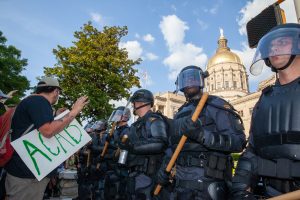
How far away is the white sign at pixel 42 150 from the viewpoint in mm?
3096

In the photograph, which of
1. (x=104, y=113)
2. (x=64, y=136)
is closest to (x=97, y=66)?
(x=104, y=113)

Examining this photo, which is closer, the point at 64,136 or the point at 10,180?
the point at 10,180

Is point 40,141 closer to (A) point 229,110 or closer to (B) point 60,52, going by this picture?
(A) point 229,110

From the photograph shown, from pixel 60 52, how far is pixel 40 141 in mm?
17233

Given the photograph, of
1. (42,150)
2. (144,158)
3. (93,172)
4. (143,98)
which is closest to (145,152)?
(144,158)

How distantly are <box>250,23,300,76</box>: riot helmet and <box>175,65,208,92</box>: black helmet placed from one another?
49.3 inches

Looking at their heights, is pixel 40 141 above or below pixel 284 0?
below

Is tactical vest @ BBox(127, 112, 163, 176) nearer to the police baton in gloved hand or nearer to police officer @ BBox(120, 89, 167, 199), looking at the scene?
police officer @ BBox(120, 89, 167, 199)

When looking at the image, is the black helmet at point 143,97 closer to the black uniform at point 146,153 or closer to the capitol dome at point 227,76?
the black uniform at point 146,153

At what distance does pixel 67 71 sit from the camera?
18.5 m

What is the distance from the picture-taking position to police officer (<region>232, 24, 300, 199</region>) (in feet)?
6.64

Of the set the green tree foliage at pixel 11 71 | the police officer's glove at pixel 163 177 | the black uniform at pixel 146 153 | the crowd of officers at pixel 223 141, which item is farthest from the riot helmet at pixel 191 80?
the green tree foliage at pixel 11 71

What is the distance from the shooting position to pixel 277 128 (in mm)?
2152

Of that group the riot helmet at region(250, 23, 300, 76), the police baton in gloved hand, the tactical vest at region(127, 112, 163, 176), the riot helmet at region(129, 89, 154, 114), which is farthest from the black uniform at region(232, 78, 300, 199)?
the riot helmet at region(129, 89, 154, 114)
